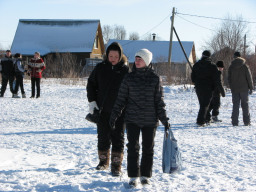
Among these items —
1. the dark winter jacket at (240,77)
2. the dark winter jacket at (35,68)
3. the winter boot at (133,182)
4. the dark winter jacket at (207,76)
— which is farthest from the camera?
the dark winter jacket at (35,68)

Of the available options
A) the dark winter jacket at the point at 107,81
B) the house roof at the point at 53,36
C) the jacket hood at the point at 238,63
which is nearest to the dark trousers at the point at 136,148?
the dark winter jacket at the point at 107,81

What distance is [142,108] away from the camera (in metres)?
3.71

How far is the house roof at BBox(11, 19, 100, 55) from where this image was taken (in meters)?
38.2

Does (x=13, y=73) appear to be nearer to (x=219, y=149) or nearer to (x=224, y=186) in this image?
(x=219, y=149)

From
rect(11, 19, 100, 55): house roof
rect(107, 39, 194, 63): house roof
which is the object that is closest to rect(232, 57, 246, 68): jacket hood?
rect(11, 19, 100, 55): house roof

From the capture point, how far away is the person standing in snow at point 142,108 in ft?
12.2

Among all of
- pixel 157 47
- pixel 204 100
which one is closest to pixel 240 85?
pixel 204 100

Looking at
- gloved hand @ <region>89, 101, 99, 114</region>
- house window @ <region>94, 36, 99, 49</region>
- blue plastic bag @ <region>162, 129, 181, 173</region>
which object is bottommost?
blue plastic bag @ <region>162, 129, 181, 173</region>

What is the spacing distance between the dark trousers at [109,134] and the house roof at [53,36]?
33500 millimetres

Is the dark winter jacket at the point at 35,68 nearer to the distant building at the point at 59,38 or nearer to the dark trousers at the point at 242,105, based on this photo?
the dark trousers at the point at 242,105

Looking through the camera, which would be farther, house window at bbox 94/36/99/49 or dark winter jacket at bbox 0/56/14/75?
house window at bbox 94/36/99/49

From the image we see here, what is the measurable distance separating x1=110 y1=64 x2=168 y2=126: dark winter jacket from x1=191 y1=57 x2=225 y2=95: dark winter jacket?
186 inches

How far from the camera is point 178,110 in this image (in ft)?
38.1

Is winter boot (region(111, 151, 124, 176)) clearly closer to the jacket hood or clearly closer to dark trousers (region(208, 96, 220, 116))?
the jacket hood
